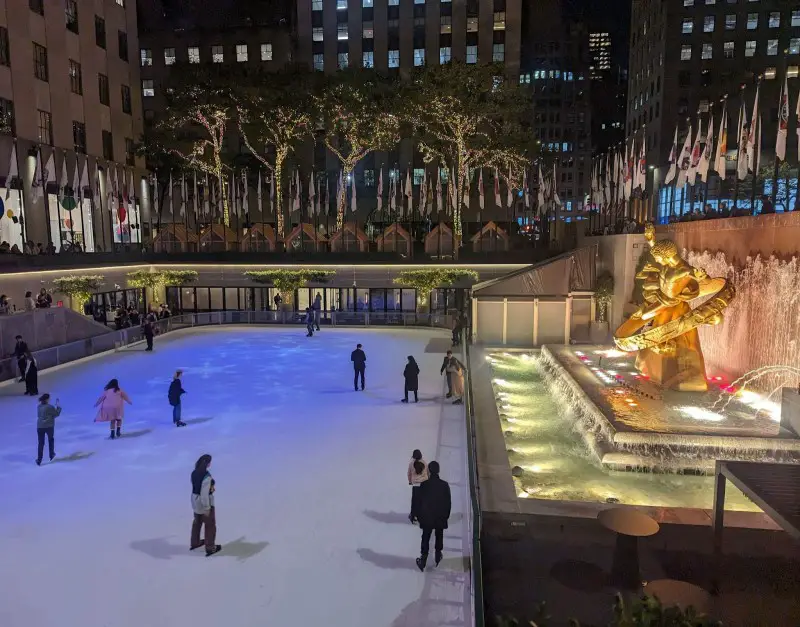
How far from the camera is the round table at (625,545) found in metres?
6.30

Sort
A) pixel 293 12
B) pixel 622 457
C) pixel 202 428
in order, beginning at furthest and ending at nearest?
pixel 293 12
pixel 202 428
pixel 622 457

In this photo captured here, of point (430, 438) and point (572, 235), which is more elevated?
point (572, 235)

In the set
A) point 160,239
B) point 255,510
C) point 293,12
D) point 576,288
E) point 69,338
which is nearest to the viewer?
point 255,510

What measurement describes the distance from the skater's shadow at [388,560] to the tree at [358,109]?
34923 millimetres

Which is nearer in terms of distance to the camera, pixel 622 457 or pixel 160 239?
pixel 622 457

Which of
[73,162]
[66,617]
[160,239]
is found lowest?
[66,617]

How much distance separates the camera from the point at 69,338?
2167cm

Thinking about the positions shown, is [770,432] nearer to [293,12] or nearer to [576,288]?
[576,288]

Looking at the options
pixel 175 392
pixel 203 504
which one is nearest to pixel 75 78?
pixel 175 392

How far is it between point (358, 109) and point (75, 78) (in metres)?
18.0

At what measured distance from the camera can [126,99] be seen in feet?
141

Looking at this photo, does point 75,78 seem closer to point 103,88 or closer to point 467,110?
point 103,88

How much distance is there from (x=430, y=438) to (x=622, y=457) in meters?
3.79

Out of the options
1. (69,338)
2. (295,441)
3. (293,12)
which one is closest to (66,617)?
(295,441)
